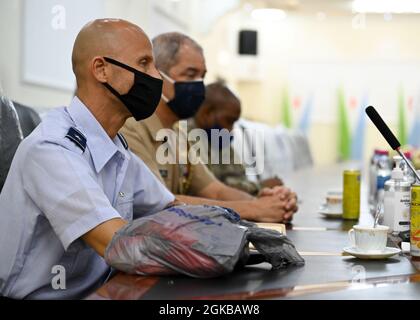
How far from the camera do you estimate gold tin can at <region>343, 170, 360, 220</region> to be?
2.16 m

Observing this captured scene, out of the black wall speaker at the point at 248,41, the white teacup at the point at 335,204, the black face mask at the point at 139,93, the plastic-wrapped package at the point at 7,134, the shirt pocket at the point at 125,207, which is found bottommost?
the white teacup at the point at 335,204

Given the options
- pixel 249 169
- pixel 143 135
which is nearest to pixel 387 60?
pixel 249 169

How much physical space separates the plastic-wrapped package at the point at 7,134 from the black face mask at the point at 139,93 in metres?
0.38

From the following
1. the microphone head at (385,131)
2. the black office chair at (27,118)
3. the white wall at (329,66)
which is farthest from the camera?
the white wall at (329,66)

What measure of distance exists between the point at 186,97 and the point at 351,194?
65 cm

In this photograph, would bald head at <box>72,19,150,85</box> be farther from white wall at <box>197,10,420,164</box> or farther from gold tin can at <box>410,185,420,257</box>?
white wall at <box>197,10,420,164</box>

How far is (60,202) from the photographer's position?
48.7 inches

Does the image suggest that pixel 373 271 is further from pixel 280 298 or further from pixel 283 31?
pixel 283 31

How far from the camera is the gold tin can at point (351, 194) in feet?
7.08

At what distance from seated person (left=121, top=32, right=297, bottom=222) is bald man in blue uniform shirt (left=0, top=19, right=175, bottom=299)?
0.48m

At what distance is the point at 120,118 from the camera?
1.53 metres

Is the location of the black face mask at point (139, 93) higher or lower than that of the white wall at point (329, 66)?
lower

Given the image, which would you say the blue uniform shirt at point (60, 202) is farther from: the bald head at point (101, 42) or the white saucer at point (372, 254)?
the white saucer at point (372, 254)

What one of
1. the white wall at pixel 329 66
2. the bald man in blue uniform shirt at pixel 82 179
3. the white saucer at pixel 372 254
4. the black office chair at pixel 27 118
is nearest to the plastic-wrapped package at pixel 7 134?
the black office chair at pixel 27 118
